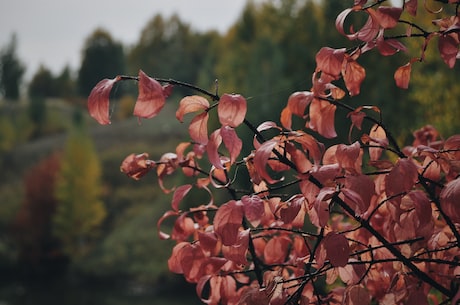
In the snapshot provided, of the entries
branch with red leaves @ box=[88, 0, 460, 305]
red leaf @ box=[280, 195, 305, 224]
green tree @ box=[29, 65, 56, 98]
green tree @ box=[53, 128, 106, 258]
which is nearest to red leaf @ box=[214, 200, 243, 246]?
branch with red leaves @ box=[88, 0, 460, 305]

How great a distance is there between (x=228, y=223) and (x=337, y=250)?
0.21 m

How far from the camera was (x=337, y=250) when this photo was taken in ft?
3.33

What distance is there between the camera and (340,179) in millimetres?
1161

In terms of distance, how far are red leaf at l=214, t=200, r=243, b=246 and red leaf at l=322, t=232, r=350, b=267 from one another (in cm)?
18

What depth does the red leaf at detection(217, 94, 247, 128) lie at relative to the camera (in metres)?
0.99

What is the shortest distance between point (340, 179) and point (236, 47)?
69.5 ft

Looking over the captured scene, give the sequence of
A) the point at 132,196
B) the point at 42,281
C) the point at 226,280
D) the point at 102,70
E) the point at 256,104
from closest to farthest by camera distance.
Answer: the point at 226,280
the point at 256,104
the point at 42,281
the point at 132,196
the point at 102,70

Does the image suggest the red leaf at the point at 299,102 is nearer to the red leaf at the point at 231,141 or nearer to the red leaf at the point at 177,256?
the red leaf at the point at 231,141

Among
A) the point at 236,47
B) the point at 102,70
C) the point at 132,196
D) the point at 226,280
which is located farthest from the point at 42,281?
the point at 102,70

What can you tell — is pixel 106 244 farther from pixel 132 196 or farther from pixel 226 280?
pixel 226 280

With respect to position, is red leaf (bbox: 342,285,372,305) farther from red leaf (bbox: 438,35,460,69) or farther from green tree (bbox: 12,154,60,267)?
green tree (bbox: 12,154,60,267)

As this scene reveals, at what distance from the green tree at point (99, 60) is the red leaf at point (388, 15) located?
42.3 metres

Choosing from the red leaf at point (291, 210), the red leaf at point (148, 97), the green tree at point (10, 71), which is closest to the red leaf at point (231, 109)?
the red leaf at point (148, 97)

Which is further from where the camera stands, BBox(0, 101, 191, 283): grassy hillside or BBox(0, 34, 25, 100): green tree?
BBox(0, 34, 25, 100): green tree
